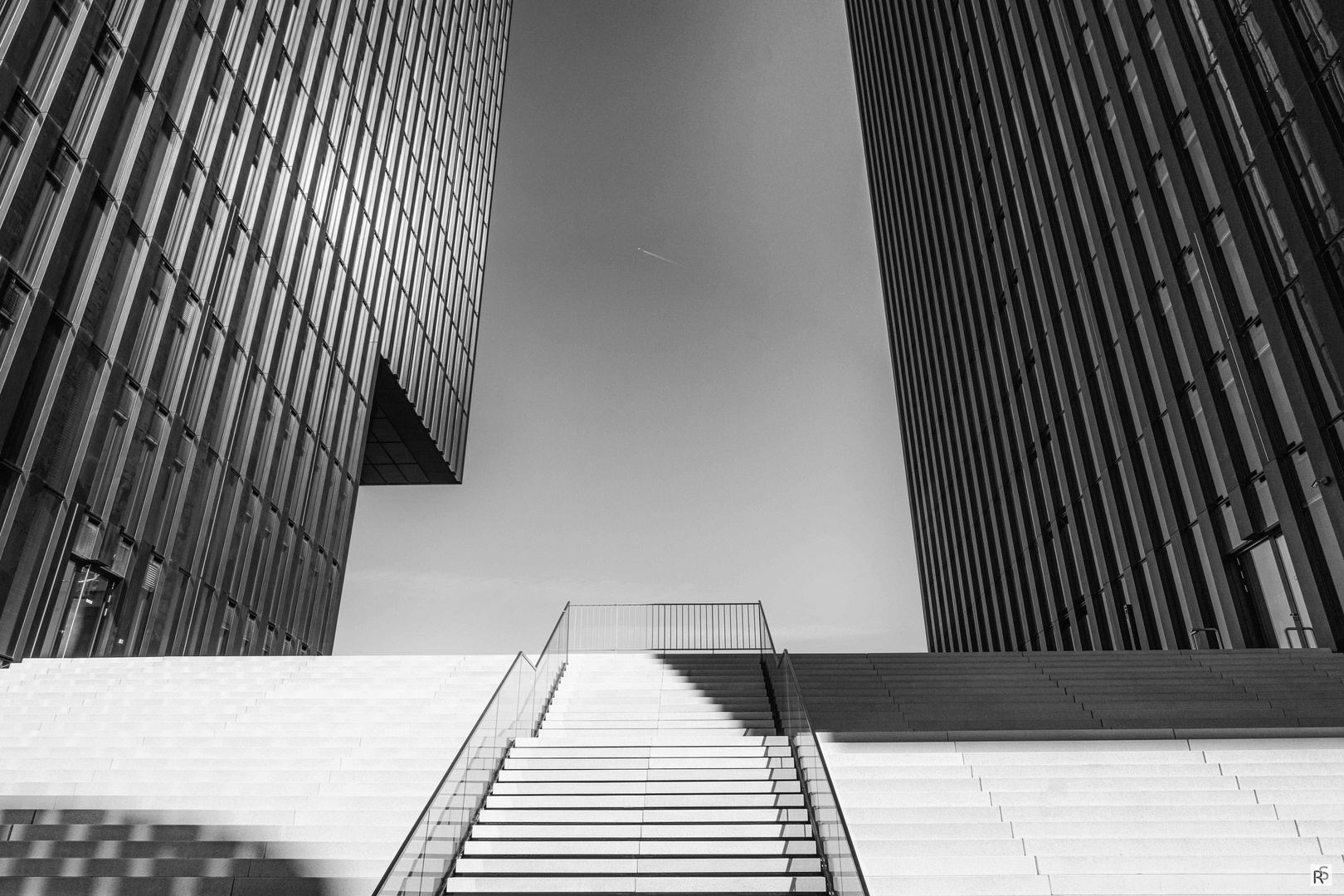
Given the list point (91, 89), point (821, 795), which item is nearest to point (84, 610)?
point (91, 89)

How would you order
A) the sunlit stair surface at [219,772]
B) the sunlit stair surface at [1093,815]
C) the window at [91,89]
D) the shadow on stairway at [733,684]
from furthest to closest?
the window at [91,89] → the shadow on stairway at [733,684] → the sunlit stair surface at [219,772] → the sunlit stair surface at [1093,815]

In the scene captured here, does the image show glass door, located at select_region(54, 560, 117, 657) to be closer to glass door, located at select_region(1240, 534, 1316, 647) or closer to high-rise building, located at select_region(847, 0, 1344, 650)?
high-rise building, located at select_region(847, 0, 1344, 650)

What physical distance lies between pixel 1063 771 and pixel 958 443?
2871 centimetres

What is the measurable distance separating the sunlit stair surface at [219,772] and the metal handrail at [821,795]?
3331 mm

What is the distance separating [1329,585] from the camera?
15.5m

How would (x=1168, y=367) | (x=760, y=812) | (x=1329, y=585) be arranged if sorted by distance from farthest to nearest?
(x=1168, y=367)
(x=1329, y=585)
(x=760, y=812)

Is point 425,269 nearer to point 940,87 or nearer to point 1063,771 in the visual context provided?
point 940,87

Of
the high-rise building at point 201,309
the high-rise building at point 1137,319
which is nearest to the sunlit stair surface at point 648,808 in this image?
the high-rise building at point 201,309

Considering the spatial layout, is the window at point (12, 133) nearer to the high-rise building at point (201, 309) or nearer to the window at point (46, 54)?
the high-rise building at point (201, 309)

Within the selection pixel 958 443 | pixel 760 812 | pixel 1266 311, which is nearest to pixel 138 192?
pixel 760 812

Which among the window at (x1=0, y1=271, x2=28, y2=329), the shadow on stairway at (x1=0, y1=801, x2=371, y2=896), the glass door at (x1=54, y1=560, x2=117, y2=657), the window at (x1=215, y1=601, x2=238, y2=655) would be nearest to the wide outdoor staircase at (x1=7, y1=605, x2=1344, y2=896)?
the shadow on stairway at (x1=0, y1=801, x2=371, y2=896)

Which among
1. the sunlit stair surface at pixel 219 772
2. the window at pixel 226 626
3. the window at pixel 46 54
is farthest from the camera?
the window at pixel 226 626

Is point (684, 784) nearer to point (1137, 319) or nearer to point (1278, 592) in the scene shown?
point (1278, 592)

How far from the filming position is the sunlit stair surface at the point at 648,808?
7.23 m
